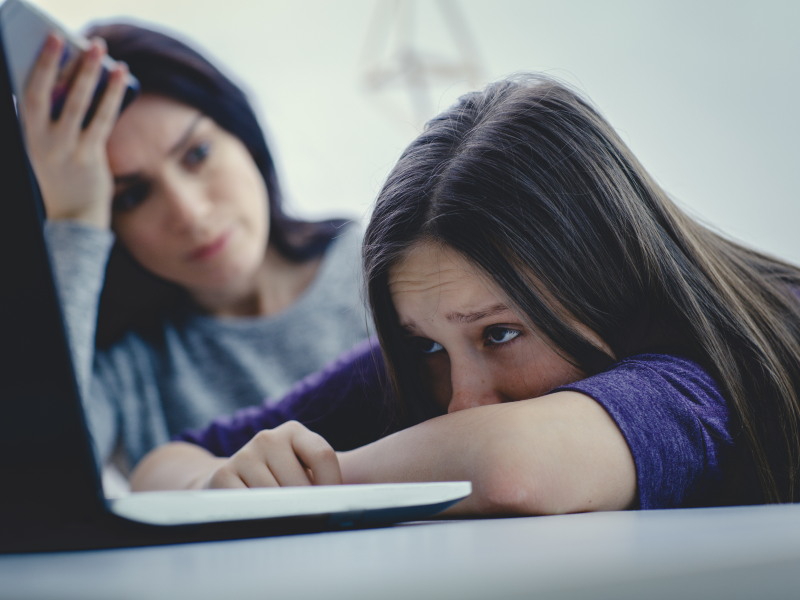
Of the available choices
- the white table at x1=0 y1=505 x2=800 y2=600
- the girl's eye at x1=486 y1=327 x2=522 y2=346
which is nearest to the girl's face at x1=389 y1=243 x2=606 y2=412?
the girl's eye at x1=486 y1=327 x2=522 y2=346

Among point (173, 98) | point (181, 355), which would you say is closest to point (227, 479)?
point (181, 355)

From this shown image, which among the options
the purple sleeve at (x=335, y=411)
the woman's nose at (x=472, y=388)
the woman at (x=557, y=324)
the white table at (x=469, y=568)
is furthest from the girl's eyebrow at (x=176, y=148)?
the white table at (x=469, y=568)

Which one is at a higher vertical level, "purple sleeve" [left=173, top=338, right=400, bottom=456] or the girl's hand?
the girl's hand

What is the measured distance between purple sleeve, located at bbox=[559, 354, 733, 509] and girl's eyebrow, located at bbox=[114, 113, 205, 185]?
29.0 inches

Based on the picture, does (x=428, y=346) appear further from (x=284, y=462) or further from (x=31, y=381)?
(x=31, y=381)

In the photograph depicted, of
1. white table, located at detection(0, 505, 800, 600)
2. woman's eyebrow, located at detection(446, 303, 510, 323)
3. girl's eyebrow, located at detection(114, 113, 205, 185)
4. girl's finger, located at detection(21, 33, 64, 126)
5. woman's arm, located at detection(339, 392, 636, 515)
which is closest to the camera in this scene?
white table, located at detection(0, 505, 800, 600)

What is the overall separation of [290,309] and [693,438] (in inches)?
30.5

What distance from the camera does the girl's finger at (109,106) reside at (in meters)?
0.84

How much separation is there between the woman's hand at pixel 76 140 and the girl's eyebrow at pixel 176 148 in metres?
0.02

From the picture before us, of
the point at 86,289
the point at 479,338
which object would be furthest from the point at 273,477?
the point at 86,289

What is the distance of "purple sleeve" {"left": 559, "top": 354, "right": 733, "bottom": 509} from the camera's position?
296 millimetres

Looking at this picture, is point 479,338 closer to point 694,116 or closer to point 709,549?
point 709,549

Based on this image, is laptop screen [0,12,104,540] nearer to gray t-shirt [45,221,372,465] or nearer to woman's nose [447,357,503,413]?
woman's nose [447,357,503,413]

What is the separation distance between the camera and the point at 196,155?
897mm
